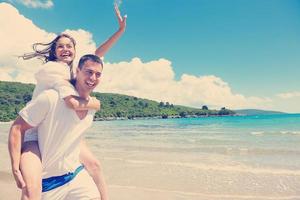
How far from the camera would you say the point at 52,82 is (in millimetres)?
2787

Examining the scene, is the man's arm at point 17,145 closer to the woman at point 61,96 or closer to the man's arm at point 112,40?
the woman at point 61,96

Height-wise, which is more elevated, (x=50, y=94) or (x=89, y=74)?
(x=89, y=74)

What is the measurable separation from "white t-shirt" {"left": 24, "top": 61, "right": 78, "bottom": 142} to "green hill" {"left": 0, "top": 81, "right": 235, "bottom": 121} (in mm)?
90738

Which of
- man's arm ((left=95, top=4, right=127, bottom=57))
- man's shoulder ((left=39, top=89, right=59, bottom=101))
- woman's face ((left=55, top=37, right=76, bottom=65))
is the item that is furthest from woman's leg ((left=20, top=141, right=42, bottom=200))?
man's arm ((left=95, top=4, right=127, bottom=57))

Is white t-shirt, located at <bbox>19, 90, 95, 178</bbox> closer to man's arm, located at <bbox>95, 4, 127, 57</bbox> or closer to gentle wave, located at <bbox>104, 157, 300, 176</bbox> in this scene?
man's arm, located at <bbox>95, 4, 127, 57</bbox>

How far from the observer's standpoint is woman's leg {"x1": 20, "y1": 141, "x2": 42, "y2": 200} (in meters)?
2.56

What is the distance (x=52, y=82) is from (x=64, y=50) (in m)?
0.54

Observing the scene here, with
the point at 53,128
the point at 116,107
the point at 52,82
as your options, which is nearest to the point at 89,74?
the point at 52,82

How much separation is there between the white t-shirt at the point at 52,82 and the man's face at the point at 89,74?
103mm

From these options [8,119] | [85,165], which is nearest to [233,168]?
[85,165]

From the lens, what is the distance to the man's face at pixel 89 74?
2.80m

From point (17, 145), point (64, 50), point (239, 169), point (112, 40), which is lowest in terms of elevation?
point (239, 169)

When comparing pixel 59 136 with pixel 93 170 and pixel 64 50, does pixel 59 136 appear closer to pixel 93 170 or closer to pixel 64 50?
pixel 93 170

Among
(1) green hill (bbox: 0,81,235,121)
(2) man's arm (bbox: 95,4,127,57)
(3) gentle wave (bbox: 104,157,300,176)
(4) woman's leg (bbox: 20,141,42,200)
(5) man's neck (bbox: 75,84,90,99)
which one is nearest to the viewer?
(4) woman's leg (bbox: 20,141,42,200)
